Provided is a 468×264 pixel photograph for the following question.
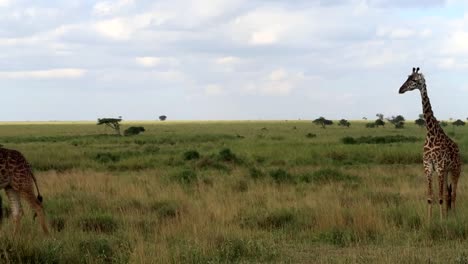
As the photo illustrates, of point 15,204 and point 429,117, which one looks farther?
point 429,117

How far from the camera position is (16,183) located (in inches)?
371

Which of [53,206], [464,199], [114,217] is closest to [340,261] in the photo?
[114,217]

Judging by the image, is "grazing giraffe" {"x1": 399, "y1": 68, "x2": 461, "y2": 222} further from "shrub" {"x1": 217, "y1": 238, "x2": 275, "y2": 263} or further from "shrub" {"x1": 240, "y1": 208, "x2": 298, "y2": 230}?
"shrub" {"x1": 217, "y1": 238, "x2": 275, "y2": 263}

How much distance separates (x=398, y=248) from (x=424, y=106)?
4.72 metres

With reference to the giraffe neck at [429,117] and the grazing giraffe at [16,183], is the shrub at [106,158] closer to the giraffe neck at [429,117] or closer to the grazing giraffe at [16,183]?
the grazing giraffe at [16,183]

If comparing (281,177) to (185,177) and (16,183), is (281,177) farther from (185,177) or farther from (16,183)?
(16,183)

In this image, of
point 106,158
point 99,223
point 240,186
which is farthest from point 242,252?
point 106,158

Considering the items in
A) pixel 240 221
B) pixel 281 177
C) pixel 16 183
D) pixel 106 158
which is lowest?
pixel 240 221

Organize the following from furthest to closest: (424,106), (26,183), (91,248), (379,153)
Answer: (379,153) < (424,106) < (26,183) < (91,248)

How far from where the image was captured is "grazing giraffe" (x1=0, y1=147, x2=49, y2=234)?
932 centimetres

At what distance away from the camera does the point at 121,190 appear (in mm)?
14859

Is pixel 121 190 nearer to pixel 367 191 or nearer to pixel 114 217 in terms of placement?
pixel 114 217

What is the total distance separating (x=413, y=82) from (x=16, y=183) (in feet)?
26.5

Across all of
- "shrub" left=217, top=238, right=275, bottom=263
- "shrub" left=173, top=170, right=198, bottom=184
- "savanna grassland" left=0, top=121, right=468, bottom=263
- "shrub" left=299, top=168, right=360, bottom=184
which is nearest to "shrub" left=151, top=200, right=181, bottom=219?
"savanna grassland" left=0, top=121, right=468, bottom=263
